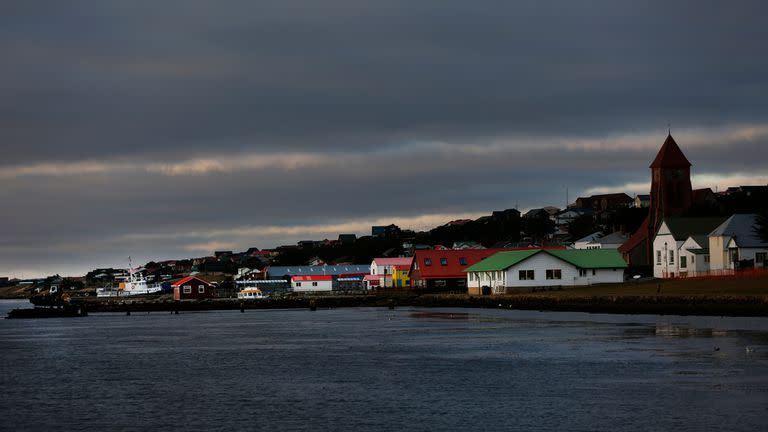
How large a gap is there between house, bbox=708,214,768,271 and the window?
15.0 meters

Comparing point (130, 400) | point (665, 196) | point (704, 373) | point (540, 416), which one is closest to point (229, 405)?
point (130, 400)

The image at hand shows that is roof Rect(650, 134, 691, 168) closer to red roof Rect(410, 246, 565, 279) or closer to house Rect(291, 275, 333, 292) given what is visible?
red roof Rect(410, 246, 565, 279)

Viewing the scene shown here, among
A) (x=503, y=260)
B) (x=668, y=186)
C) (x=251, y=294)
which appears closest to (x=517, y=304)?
(x=503, y=260)

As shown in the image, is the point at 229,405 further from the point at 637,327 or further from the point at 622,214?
the point at 622,214

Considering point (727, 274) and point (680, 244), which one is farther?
point (680, 244)

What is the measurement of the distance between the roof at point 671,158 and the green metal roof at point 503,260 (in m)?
22.4

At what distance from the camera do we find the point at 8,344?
70.7 metres

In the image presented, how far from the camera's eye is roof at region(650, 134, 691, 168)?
121 m

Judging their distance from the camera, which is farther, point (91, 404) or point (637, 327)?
point (637, 327)

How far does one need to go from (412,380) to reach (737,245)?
209 ft

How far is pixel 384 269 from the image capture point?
158750mm

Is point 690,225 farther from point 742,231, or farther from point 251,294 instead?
point 251,294

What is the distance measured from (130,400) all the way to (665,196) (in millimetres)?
94906

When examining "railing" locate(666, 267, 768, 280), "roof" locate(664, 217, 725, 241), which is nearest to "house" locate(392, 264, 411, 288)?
"roof" locate(664, 217, 725, 241)
